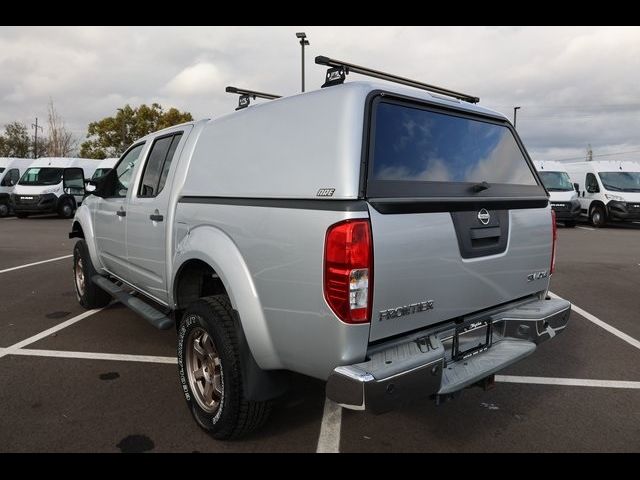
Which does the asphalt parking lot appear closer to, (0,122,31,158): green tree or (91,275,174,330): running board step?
(91,275,174,330): running board step

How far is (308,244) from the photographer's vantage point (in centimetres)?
237

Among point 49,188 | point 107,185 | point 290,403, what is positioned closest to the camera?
point 290,403

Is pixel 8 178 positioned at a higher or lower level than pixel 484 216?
higher

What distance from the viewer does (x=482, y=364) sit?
2.75 meters

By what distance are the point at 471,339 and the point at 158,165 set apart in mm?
2787

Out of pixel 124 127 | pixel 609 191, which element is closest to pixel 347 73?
pixel 609 191

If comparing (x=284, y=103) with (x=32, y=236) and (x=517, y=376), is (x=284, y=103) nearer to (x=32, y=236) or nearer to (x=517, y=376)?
(x=517, y=376)

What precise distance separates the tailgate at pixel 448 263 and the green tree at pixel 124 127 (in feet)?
133

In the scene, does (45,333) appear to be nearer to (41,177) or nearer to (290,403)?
(290,403)

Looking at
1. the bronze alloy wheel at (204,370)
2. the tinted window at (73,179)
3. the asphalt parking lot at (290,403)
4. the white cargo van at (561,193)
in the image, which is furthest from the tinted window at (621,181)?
the tinted window at (73,179)

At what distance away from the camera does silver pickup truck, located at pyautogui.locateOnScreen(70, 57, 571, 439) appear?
230cm

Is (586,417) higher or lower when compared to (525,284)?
lower
